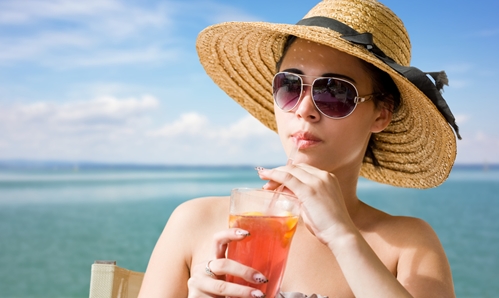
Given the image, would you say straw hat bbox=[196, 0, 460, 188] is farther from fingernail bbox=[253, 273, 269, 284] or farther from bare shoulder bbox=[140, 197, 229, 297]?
fingernail bbox=[253, 273, 269, 284]

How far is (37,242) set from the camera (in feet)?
60.3

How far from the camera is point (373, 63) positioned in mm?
2186

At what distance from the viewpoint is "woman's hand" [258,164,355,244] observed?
1679 mm

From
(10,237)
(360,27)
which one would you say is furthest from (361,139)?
(10,237)

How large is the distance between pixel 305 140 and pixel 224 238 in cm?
74

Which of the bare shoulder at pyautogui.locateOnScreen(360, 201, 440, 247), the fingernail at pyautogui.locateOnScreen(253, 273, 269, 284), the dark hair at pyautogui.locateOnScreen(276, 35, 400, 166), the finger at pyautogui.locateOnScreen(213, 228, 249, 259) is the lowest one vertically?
the fingernail at pyautogui.locateOnScreen(253, 273, 269, 284)

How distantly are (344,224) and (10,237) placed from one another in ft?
67.4

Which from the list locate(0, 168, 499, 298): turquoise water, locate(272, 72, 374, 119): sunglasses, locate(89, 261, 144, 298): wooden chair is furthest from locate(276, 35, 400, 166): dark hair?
locate(0, 168, 499, 298): turquoise water

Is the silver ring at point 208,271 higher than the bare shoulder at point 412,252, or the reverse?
the bare shoulder at point 412,252

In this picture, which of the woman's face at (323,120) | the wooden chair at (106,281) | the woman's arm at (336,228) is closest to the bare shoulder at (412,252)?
the woman's face at (323,120)

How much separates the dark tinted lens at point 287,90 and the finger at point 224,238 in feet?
2.73

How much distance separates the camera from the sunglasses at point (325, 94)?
7.29 ft

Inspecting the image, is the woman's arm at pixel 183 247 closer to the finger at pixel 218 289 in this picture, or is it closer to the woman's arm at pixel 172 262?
the woman's arm at pixel 172 262

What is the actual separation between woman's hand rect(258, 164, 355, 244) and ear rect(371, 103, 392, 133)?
2.88 ft
